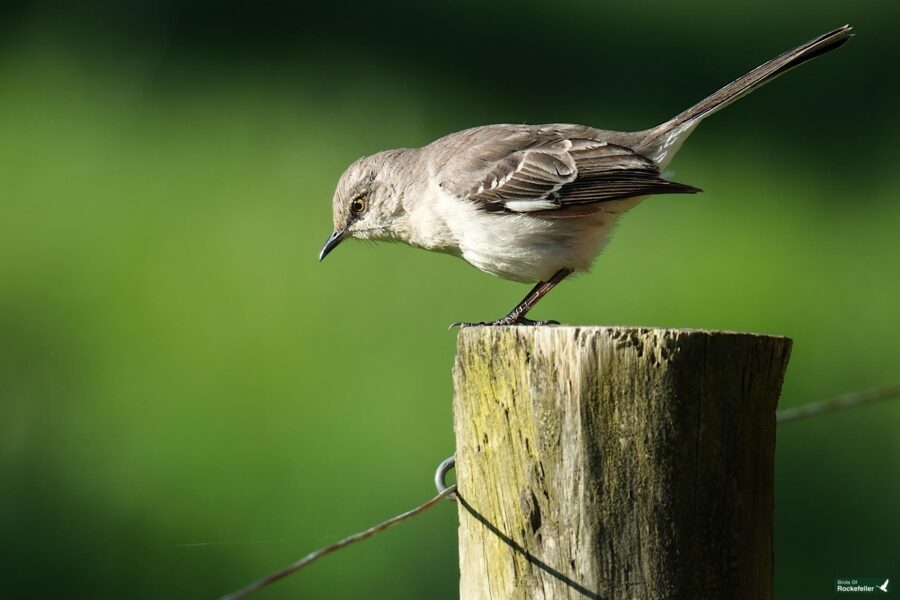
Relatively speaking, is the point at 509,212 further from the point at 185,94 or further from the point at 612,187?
the point at 185,94

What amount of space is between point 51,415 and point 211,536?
138 cm

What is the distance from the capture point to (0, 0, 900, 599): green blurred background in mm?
5160

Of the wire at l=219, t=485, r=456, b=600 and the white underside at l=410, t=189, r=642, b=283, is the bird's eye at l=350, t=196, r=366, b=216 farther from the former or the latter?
the wire at l=219, t=485, r=456, b=600

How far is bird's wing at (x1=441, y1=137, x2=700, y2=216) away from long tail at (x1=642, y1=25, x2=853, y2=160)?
0.57 feet

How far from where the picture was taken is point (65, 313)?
6.35m

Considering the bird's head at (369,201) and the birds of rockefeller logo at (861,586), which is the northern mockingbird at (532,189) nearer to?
the bird's head at (369,201)

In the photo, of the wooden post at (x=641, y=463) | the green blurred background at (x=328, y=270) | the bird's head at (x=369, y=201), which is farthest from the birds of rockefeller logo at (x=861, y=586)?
the bird's head at (x=369, y=201)

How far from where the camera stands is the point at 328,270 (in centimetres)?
648

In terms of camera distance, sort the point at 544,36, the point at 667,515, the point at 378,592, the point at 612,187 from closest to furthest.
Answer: the point at 667,515 < the point at 612,187 < the point at 378,592 < the point at 544,36

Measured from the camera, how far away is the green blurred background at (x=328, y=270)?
5160mm

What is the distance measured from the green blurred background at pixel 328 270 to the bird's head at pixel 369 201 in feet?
4.23

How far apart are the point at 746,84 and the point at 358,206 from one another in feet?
5.53

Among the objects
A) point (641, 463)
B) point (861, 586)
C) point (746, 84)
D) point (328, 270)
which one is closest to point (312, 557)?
point (641, 463)

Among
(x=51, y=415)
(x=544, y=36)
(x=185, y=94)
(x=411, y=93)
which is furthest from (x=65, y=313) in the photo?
(x=544, y=36)
